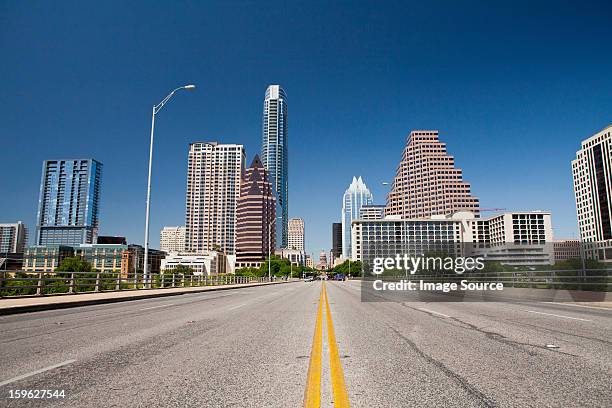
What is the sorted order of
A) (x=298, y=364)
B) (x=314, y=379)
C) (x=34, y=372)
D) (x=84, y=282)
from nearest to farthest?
(x=314, y=379) < (x=34, y=372) < (x=298, y=364) < (x=84, y=282)

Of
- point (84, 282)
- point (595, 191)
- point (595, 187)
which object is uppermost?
point (595, 187)

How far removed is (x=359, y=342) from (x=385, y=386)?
11.4ft

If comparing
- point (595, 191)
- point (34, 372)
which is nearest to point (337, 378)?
point (34, 372)

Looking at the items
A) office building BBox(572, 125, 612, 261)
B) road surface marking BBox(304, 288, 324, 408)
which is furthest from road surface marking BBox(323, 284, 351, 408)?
office building BBox(572, 125, 612, 261)

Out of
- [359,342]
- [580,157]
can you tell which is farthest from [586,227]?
[359,342]

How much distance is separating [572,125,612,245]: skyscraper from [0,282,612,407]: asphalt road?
640 feet

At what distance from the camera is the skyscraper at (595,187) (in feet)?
563

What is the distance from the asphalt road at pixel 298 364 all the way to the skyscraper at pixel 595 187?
640 feet

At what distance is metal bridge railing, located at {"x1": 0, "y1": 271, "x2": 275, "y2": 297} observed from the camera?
2050 centimetres

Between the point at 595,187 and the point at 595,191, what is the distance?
164cm

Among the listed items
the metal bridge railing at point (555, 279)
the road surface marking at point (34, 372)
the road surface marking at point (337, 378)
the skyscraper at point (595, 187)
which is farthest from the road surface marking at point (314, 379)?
the skyscraper at point (595, 187)

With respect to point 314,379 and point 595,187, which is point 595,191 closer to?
point 595,187

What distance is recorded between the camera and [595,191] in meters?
180

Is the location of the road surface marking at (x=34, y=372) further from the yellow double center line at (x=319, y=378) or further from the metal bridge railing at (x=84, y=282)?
the metal bridge railing at (x=84, y=282)
